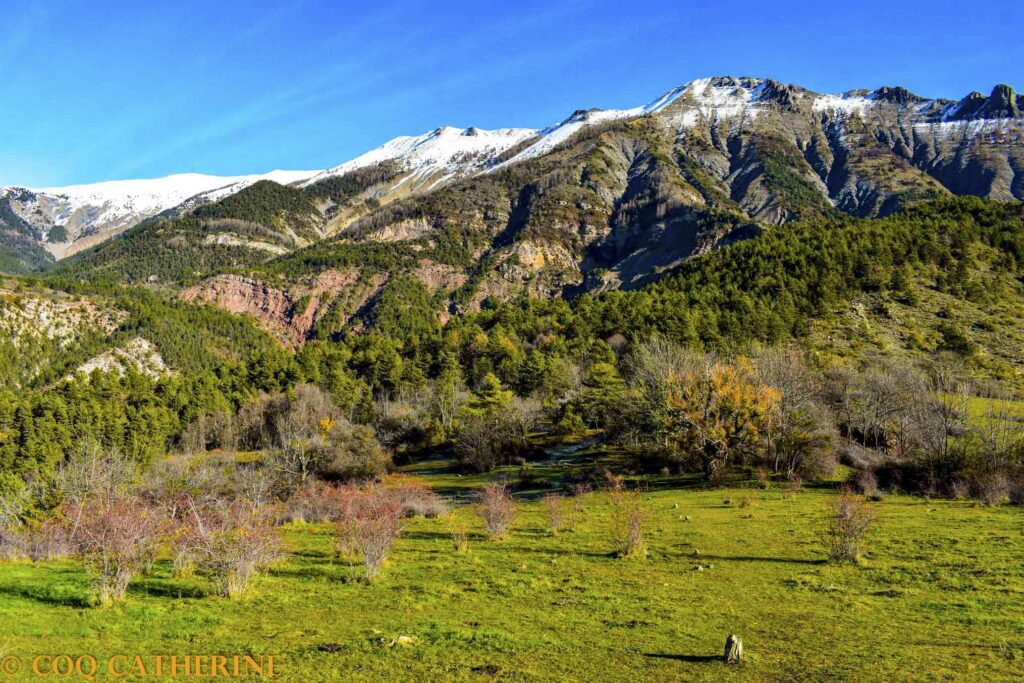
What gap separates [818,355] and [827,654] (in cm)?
6260

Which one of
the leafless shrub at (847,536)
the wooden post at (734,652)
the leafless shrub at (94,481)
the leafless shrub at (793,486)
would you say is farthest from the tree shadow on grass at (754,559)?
the leafless shrub at (94,481)

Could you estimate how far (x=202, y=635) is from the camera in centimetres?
1376

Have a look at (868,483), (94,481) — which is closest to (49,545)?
(94,481)

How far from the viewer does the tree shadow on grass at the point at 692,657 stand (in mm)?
11703

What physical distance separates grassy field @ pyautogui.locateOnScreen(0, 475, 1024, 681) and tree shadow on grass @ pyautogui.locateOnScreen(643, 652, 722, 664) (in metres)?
0.07

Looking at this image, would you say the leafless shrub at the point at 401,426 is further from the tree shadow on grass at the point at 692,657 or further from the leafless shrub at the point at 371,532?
the tree shadow on grass at the point at 692,657

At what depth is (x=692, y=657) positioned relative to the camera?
11.9 m

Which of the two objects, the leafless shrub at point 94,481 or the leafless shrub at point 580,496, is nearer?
the leafless shrub at point 580,496

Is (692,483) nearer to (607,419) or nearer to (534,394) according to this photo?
(607,419)

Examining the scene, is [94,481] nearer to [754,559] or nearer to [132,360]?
[754,559]

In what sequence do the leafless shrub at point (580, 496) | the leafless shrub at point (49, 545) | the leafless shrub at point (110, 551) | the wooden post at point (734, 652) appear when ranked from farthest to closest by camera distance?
1. the leafless shrub at point (580, 496)
2. the leafless shrub at point (49, 545)
3. the leafless shrub at point (110, 551)
4. the wooden post at point (734, 652)

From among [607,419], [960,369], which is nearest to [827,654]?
[607,419]

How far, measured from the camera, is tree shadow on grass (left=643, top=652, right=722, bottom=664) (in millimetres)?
11703

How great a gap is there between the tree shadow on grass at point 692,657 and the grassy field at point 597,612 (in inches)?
2.8
